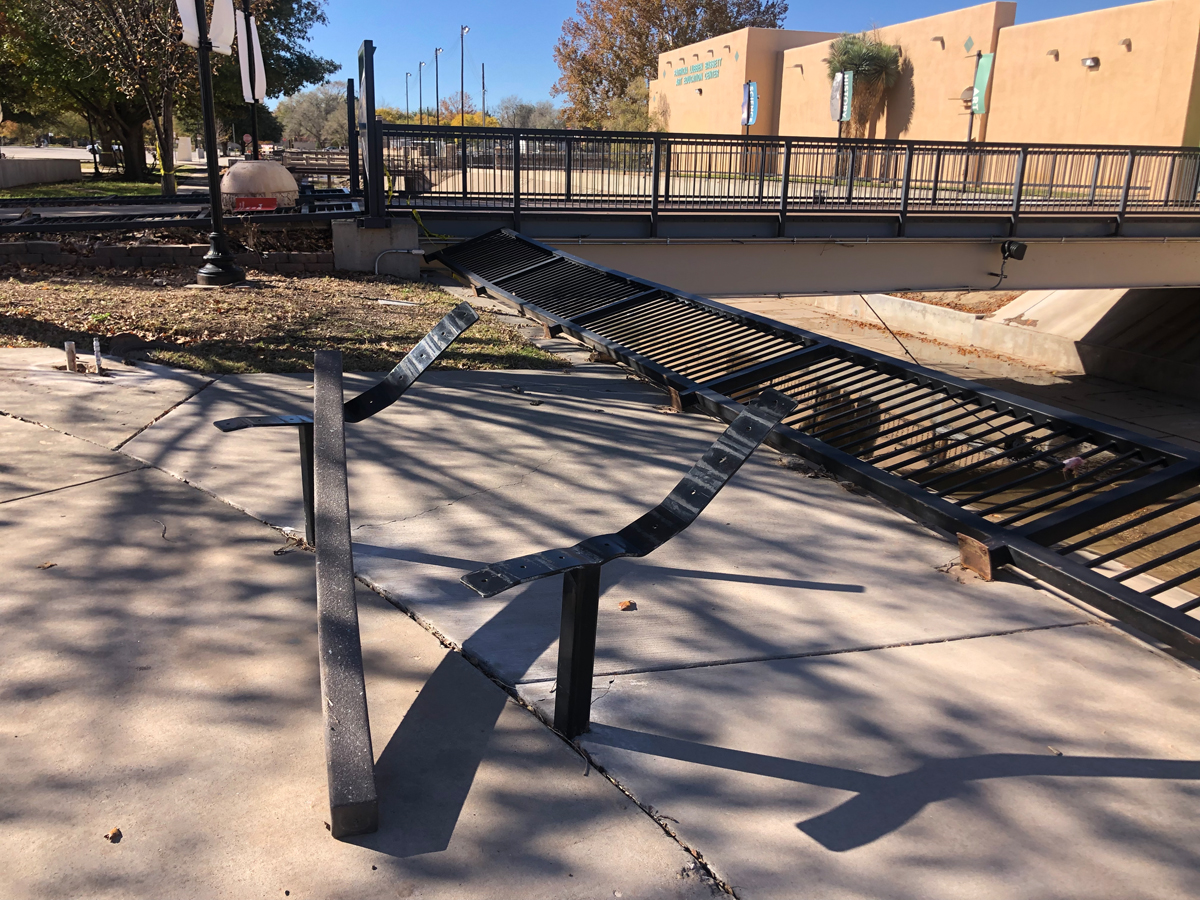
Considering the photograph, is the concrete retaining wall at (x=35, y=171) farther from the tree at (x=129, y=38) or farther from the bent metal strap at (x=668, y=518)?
the bent metal strap at (x=668, y=518)

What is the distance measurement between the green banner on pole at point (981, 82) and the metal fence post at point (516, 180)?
2321 cm

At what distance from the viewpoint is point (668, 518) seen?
2627 mm

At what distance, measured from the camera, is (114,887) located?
6.40 ft

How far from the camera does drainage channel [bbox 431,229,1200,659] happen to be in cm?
371

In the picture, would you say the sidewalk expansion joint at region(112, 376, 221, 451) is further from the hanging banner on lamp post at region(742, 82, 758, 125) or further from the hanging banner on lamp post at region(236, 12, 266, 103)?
the hanging banner on lamp post at region(742, 82, 758, 125)

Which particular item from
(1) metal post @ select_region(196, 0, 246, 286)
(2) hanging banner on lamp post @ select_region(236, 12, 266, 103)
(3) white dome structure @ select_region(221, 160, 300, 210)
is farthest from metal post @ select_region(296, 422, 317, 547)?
(2) hanging banner on lamp post @ select_region(236, 12, 266, 103)

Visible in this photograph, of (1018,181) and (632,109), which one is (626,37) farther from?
(1018,181)

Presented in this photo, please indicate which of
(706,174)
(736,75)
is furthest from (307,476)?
(736,75)

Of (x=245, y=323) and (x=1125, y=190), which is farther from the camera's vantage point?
(x=1125, y=190)

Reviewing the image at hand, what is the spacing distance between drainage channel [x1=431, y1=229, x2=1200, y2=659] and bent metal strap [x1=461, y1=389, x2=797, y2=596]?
1.42 meters

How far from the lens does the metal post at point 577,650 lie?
2422 mm

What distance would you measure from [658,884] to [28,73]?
40529mm

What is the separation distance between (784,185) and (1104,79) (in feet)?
61.6

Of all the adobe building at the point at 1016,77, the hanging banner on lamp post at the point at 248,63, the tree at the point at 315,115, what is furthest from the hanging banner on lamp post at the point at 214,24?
the tree at the point at 315,115
